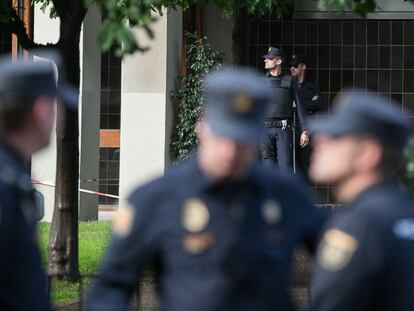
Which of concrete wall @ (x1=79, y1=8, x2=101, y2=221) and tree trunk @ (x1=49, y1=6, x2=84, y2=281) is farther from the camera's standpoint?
concrete wall @ (x1=79, y1=8, x2=101, y2=221)

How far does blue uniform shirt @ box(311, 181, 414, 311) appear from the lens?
13.5 ft

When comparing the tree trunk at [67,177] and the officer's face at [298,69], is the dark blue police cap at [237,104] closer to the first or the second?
the tree trunk at [67,177]

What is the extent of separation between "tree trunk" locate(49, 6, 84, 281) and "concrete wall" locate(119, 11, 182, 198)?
6.68 metres

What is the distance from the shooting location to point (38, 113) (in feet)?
13.6

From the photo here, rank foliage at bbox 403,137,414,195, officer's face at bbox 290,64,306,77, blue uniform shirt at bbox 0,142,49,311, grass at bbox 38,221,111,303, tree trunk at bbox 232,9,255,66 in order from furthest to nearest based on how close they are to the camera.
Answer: officer's face at bbox 290,64,306,77 < tree trunk at bbox 232,9,255,66 < grass at bbox 38,221,111,303 < foliage at bbox 403,137,414,195 < blue uniform shirt at bbox 0,142,49,311

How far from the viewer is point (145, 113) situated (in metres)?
19.4

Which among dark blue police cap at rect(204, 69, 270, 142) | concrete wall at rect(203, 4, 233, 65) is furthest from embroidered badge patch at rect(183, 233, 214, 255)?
concrete wall at rect(203, 4, 233, 65)

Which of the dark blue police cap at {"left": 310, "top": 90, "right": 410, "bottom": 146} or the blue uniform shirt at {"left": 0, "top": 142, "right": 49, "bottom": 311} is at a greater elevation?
the dark blue police cap at {"left": 310, "top": 90, "right": 410, "bottom": 146}

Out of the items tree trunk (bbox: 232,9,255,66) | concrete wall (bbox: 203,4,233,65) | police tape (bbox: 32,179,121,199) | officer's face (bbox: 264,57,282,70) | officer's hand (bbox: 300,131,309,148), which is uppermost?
concrete wall (bbox: 203,4,233,65)

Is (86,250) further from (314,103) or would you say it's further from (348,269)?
(348,269)

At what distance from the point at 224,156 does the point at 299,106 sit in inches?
440

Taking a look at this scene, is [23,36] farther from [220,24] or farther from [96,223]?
[220,24]

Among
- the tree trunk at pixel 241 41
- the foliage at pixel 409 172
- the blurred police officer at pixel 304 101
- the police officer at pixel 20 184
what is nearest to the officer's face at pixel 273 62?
the tree trunk at pixel 241 41

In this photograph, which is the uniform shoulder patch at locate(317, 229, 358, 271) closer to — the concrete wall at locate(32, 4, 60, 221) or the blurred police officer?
the blurred police officer
